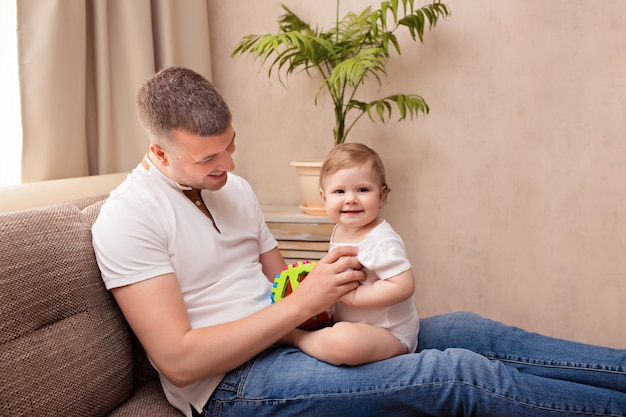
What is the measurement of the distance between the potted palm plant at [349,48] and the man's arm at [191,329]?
1202mm

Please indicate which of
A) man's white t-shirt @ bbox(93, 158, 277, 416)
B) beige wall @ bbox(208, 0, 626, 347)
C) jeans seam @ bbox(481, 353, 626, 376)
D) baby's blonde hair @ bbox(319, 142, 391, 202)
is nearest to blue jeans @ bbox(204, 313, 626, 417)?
jeans seam @ bbox(481, 353, 626, 376)

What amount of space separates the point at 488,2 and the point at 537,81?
1.36ft

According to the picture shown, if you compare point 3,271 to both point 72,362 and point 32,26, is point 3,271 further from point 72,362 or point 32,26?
point 32,26

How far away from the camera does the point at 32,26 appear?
1.88 metres

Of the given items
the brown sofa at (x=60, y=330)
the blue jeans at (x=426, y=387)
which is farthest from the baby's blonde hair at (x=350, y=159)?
the brown sofa at (x=60, y=330)

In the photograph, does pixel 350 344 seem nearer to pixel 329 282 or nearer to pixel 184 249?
pixel 329 282

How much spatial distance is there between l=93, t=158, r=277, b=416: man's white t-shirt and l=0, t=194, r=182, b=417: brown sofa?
0.19 ft

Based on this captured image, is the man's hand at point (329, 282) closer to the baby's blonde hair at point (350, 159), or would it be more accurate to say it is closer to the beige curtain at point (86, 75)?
the baby's blonde hair at point (350, 159)

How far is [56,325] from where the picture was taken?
46.0 inches

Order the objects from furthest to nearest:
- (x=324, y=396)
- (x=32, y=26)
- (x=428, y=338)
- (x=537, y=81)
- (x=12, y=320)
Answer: (x=537, y=81)
(x=32, y=26)
(x=428, y=338)
(x=324, y=396)
(x=12, y=320)

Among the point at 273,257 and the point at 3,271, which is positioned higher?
the point at 3,271

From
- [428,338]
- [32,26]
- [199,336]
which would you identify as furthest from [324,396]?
[32,26]

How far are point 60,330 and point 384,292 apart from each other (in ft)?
2.25

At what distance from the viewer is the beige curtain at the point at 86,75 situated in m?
1.89
